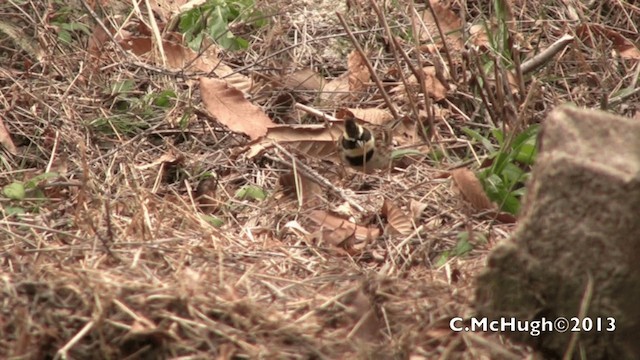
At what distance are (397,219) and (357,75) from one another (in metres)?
1.71

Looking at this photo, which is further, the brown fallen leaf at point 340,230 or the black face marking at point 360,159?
the black face marking at point 360,159

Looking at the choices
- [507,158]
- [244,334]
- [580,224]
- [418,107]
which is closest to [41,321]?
[244,334]

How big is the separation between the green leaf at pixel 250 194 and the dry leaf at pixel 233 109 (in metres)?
0.50

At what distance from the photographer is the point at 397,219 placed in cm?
467

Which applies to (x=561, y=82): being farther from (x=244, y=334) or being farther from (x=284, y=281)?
(x=244, y=334)

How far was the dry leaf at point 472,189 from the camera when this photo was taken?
4660 millimetres

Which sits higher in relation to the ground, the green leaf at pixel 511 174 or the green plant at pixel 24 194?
the green leaf at pixel 511 174

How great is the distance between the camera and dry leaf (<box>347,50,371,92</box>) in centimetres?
620

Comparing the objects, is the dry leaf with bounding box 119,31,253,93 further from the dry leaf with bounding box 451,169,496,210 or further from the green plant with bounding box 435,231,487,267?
the green plant with bounding box 435,231,487,267

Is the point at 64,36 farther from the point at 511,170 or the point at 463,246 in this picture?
the point at 463,246

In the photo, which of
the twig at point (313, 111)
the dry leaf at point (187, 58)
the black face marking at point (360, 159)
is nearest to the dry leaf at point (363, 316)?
the black face marking at point (360, 159)

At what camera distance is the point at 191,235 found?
434 cm

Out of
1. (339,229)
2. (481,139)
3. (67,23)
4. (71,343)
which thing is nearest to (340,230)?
(339,229)

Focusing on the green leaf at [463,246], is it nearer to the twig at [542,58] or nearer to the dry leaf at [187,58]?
the twig at [542,58]
